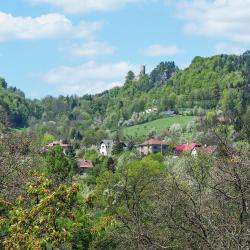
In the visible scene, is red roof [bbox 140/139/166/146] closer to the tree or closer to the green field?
the green field

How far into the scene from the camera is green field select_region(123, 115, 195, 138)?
140712 millimetres

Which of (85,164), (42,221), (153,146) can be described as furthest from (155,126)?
(42,221)

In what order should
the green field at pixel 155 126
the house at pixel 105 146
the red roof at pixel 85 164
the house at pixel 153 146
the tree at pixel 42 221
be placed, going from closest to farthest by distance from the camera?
the tree at pixel 42 221
the red roof at pixel 85 164
the house at pixel 153 146
the house at pixel 105 146
the green field at pixel 155 126

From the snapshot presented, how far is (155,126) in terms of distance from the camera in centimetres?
14812

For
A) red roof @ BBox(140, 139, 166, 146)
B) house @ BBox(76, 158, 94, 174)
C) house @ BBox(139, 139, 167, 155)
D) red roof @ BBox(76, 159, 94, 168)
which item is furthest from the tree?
red roof @ BBox(140, 139, 166, 146)

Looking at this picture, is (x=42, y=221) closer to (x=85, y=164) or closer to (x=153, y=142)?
(x=85, y=164)

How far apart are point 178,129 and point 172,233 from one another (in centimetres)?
11800

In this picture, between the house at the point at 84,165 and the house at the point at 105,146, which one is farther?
the house at the point at 105,146

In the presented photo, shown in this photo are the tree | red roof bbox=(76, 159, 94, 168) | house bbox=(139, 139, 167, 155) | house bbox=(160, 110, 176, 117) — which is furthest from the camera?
house bbox=(160, 110, 176, 117)

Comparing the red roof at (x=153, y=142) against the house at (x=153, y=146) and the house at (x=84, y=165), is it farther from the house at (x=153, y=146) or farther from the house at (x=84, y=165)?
the house at (x=84, y=165)

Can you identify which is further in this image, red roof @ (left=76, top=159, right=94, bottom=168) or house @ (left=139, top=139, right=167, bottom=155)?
house @ (left=139, top=139, right=167, bottom=155)

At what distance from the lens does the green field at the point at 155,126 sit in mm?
140712

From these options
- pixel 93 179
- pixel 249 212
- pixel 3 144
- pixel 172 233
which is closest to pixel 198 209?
pixel 249 212

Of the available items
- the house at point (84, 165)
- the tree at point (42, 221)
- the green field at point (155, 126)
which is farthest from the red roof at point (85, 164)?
the tree at point (42, 221)
